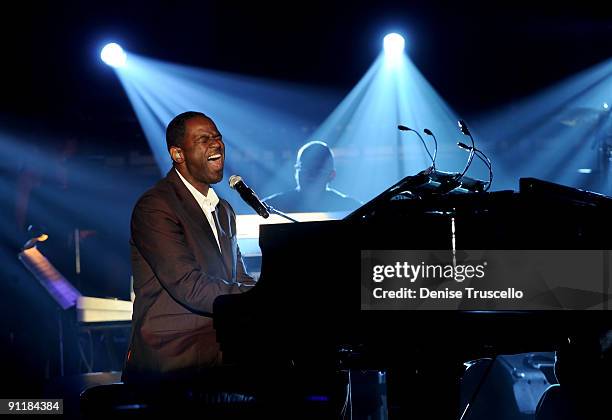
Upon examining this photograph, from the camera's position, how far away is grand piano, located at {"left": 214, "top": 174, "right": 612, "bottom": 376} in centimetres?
283

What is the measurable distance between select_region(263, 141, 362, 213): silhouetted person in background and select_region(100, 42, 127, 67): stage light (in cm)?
244

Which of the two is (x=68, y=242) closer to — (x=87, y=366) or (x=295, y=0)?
(x=87, y=366)

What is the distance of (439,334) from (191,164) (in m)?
1.47

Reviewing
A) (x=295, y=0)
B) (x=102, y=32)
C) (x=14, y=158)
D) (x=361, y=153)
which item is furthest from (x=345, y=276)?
(x=361, y=153)

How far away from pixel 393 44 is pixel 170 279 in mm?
5682

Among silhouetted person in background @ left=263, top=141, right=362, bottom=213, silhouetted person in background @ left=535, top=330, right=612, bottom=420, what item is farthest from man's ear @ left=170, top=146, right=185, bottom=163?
silhouetted person in background @ left=263, top=141, right=362, bottom=213

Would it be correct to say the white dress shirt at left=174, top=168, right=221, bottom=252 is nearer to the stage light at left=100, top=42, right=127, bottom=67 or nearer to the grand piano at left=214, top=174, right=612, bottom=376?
the grand piano at left=214, top=174, right=612, bottom=376

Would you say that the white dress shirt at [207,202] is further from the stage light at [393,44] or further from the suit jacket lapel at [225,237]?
the stage light at [393,44]

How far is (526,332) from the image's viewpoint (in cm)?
283

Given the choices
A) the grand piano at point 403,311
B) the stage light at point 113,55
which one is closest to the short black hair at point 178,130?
the grand piano at point 403,311

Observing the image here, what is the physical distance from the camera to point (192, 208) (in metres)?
3.45

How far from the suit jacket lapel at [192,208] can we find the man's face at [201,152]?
99 millimetres

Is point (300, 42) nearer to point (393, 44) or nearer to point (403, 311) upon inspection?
point (393, 44)

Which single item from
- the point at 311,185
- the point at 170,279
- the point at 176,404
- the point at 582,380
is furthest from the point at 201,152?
the point at 311,185
